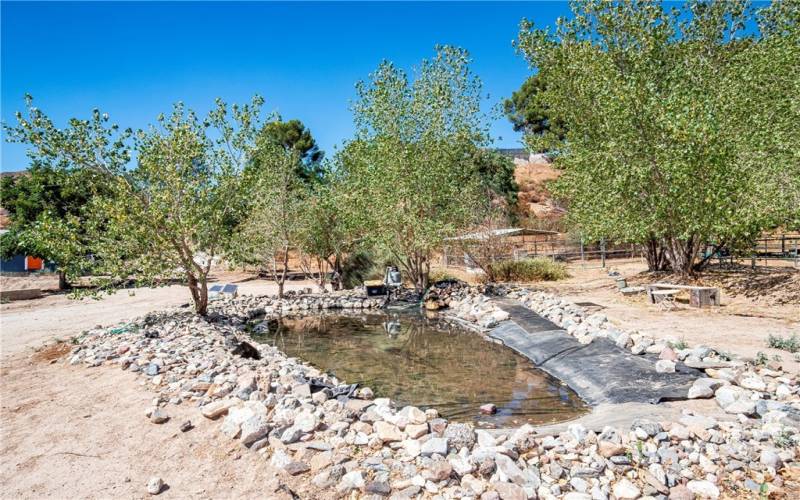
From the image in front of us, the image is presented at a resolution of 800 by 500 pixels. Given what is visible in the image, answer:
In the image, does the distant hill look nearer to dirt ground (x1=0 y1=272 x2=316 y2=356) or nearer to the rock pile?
the rock pile

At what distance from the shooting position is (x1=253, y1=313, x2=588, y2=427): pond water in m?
6.49

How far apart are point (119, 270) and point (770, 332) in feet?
41.1

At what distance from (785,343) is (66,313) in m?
16.5

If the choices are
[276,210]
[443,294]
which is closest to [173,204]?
[276,210]

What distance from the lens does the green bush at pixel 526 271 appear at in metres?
18.9

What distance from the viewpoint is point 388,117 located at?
15.6 metres

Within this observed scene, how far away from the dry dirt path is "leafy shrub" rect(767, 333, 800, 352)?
718 centimetres

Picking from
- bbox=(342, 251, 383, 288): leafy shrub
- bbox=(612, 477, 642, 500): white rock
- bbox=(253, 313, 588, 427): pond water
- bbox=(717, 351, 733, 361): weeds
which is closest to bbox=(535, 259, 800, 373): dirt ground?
bbox=(717, 351, 733, 361): weeds

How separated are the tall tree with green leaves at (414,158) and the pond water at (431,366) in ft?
9.51

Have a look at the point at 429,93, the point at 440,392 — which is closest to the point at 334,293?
the point at 429,93

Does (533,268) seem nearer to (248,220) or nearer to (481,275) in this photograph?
(481,275)

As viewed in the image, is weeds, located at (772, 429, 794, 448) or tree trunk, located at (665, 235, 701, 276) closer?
weeds, located at (772, 429, 794, 448)

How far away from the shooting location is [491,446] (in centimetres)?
422

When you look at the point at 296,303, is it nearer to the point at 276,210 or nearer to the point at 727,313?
the point at 276,210
